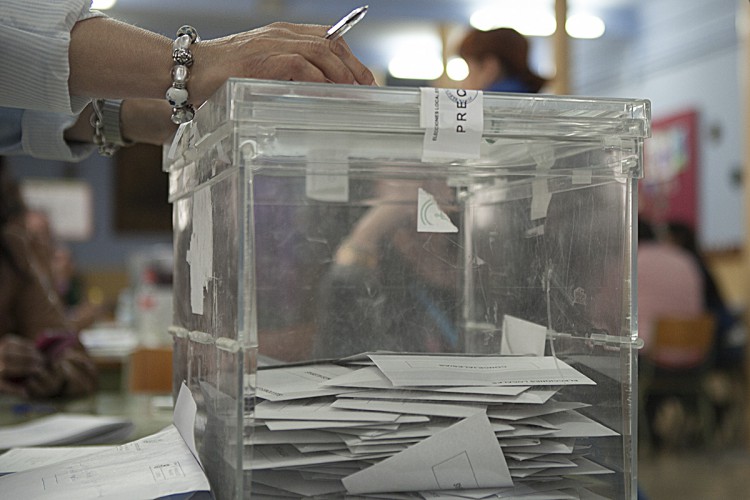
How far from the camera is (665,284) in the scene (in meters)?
4.85

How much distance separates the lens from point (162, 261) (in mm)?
4332

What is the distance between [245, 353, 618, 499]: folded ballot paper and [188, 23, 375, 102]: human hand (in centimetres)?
24

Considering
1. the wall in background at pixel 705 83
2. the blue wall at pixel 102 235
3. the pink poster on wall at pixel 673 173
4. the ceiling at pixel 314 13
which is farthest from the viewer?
the blue wall at pixel 102 235

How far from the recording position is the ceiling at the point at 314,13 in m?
5.89

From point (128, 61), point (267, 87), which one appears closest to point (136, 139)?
point (128, 61)

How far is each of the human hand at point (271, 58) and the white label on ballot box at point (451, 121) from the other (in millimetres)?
91

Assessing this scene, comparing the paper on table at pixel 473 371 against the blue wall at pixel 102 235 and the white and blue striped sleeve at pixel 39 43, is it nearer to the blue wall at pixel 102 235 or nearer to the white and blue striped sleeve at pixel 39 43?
the white and blue striped sleeve at pixel 39 43

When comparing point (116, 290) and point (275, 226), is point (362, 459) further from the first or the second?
point (116, 290)

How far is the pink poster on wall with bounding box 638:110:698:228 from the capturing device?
6.16m

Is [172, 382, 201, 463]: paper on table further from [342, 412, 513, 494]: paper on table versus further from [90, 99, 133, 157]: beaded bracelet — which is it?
[90, 99, 133, 157]: beaded bracelet

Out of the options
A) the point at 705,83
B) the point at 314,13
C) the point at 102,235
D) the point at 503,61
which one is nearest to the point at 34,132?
the point at 503,61

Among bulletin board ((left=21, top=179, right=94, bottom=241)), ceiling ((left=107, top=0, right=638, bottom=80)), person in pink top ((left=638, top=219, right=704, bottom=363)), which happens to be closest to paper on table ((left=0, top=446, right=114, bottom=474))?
person in pink top ((left=638, top=219, right=704, bottom=363))

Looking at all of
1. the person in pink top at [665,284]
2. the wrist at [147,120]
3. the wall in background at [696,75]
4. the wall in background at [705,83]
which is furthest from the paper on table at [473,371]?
the wall in background at [705,83]

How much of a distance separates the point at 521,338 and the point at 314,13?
18.0ft
